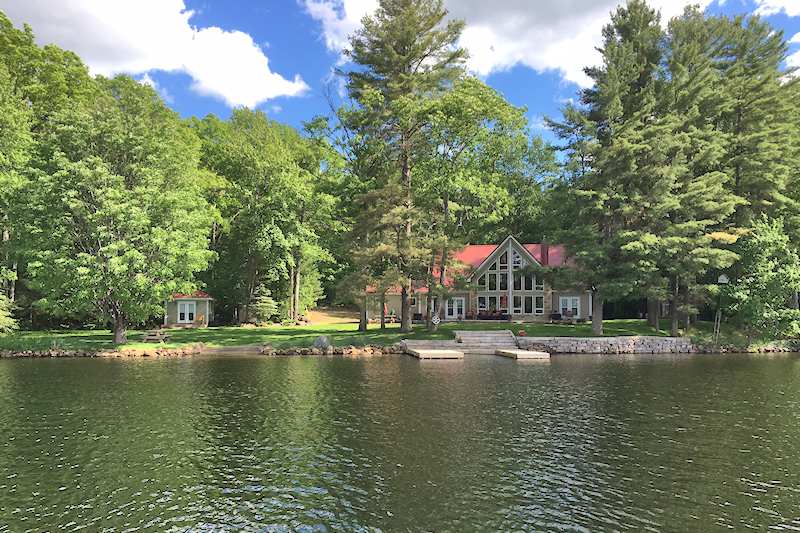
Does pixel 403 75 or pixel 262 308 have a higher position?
pixel 403 75

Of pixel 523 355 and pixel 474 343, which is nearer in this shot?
pixel 523 355

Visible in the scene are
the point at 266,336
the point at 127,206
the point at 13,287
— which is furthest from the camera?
the point at 13,287

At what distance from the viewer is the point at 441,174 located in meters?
39.4

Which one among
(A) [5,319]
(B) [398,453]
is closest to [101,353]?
(A) [5,319]

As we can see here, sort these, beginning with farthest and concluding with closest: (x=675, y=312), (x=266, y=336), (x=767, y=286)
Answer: (x=675, y=312), (x=266, y=336), (x=767, y=286)

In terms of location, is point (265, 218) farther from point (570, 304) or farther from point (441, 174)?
point (570, 304)

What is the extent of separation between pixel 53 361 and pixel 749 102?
2085 inches

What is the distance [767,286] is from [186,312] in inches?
1913

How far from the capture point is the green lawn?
34.1 meters

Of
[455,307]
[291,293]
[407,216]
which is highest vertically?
[407,216]

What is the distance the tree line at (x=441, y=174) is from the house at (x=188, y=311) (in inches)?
316

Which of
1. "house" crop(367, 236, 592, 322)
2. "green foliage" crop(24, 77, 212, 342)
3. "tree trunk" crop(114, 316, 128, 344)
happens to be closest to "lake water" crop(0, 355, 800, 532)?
"green foliage" crop(24, 77, 212, 342)

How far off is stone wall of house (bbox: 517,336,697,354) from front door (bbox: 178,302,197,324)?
31.6 meters

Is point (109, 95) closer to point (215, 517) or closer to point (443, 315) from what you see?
point (443, 315)
